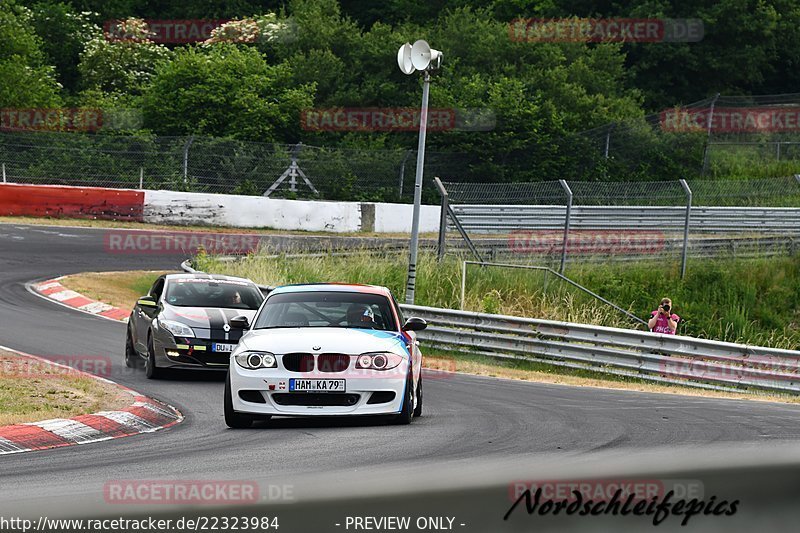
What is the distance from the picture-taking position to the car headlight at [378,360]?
1020cm

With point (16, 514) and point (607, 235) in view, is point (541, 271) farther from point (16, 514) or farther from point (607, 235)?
point (16, 514)

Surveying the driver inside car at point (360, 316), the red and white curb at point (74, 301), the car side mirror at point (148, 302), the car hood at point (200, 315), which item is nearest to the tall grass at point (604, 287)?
the red and white curb at point (74, 301)

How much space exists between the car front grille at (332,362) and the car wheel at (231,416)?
30.9 inches

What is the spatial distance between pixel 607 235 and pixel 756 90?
33.5m

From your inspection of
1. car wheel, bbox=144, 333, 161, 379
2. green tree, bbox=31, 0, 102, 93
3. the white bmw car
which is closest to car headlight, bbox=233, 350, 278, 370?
the white bmw car

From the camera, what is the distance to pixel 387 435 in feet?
31.6

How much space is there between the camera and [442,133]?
1630 inches

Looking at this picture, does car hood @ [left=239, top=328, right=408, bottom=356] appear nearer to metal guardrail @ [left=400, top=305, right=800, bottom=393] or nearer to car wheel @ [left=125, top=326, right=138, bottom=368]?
car wheel @ [left=125, top=326, right=138, bottom=368]

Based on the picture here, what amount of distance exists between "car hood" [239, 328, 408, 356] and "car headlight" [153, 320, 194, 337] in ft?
11.6

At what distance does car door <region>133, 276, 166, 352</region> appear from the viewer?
1497 centimetres

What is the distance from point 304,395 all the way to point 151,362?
4.91 m

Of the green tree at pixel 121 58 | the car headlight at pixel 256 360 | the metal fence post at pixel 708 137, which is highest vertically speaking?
the green tree at pixel 121 58

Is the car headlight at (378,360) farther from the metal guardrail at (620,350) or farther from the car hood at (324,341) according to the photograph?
the metal guardrail at (620,350)

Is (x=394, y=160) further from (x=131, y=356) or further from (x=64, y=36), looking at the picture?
(x=64, y=36)
